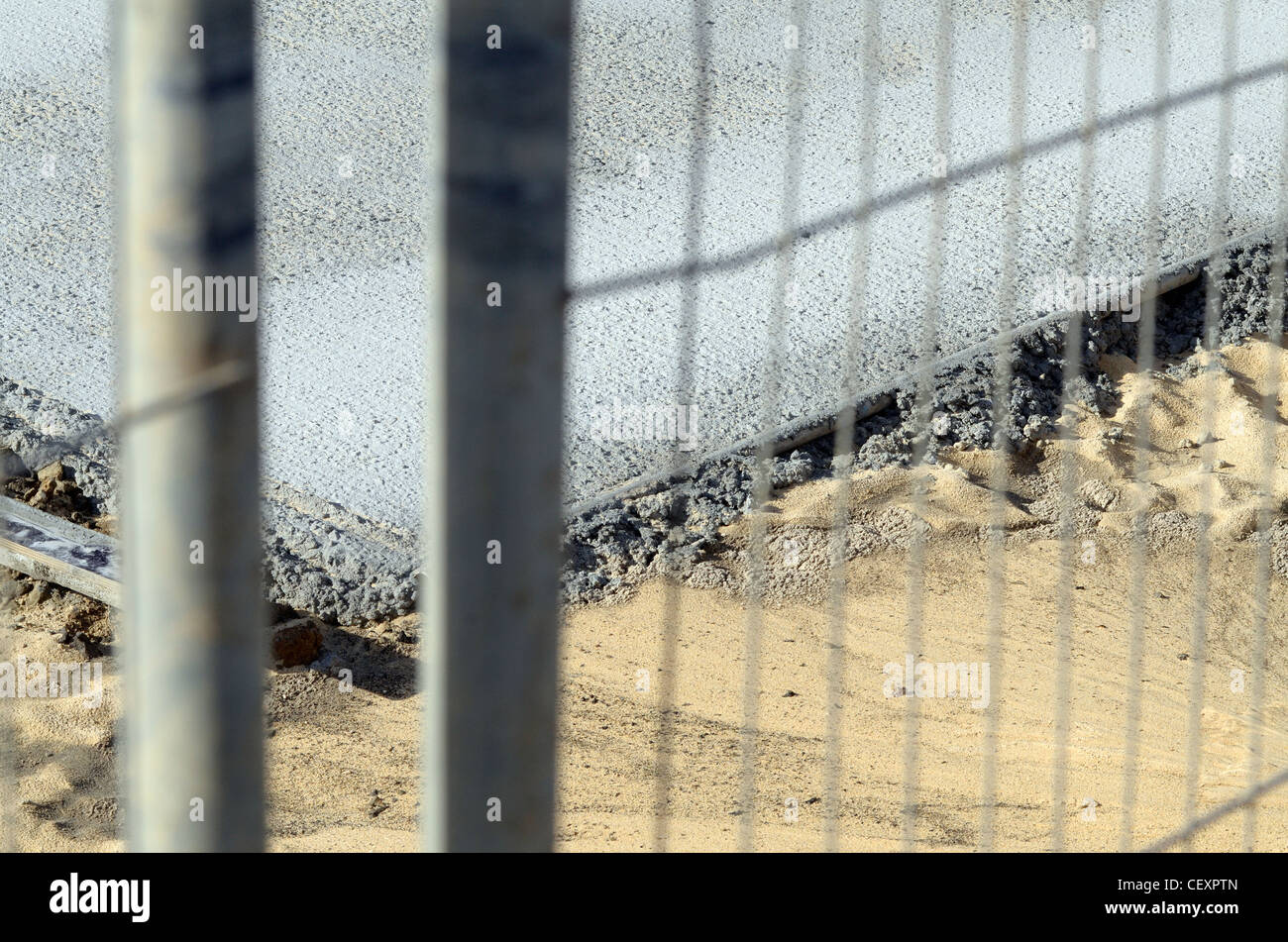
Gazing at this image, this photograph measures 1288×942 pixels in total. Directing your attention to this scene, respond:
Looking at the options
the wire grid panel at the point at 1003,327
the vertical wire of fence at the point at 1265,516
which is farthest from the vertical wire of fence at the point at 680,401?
the vertical wire of fence at the point at 1265,516

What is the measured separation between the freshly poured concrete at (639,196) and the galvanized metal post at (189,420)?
3711 millimetres

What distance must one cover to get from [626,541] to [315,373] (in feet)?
4.90

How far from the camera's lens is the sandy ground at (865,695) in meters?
3.81

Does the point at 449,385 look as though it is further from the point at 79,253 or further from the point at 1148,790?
the point at 79,253

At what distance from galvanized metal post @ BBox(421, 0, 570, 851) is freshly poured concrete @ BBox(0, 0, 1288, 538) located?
373 centimetres

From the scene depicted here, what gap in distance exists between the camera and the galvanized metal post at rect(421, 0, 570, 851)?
0.94 metres

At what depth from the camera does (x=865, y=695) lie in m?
4.43

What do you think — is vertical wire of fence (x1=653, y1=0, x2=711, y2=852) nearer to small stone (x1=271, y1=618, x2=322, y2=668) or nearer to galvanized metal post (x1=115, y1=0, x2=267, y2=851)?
galvanized metal post (x1=115, y1=0, x2=267, y2=851)
